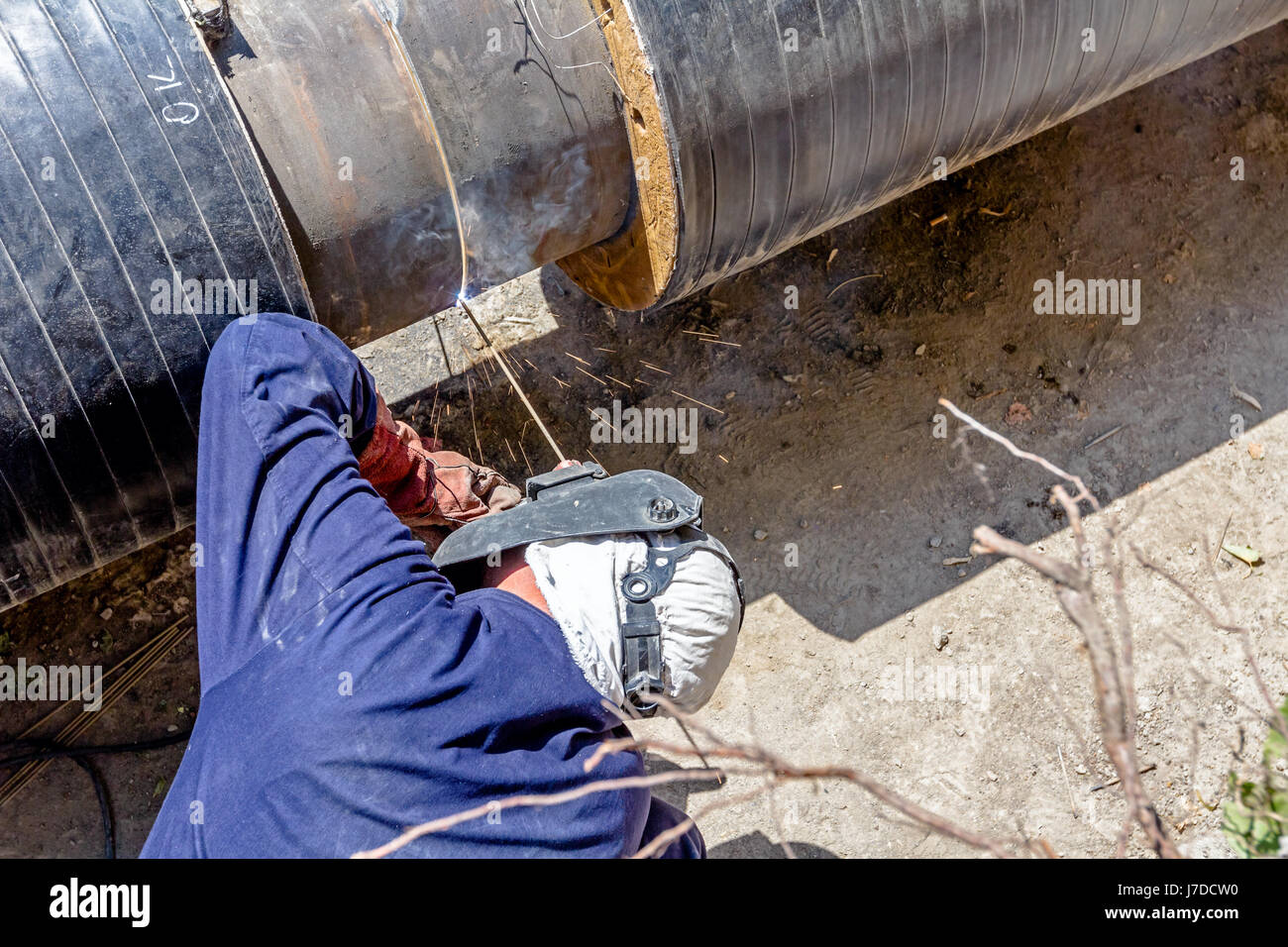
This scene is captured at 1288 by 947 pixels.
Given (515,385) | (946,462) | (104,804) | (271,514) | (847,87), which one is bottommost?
(104,804)

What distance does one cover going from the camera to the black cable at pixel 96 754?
112 inches

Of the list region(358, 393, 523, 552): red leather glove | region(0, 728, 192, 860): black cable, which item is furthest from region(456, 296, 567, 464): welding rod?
region(0, 728, 192, 860): black cable

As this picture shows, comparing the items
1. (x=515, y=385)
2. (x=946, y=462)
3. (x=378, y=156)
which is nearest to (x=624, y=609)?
(x=378, y=156)

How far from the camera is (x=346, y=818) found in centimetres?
151

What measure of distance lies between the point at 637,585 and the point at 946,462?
1767 millimetres

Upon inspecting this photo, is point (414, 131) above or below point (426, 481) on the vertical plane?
above

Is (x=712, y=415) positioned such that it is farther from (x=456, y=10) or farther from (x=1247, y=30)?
(x=1247, y=30)

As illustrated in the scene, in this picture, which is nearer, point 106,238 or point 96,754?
point 106,238

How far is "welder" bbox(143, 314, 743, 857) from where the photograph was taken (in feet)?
5.02

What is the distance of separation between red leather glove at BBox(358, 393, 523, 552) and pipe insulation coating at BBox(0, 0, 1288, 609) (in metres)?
0.28

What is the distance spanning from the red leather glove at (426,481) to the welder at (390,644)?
34cm

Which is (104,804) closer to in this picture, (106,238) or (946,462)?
(106,238)

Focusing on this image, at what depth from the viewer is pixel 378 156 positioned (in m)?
2.06
